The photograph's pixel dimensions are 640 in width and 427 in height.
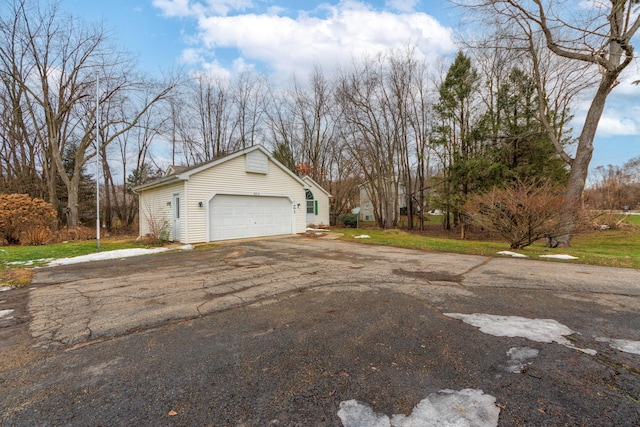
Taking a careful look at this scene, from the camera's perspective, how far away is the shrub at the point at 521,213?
817 cm

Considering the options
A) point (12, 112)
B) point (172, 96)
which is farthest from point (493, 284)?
point (12, 112)

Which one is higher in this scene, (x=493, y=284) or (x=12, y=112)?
(x=12, y=112)

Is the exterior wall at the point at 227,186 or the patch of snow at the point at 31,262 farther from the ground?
the exterior wall at the point at 227,186

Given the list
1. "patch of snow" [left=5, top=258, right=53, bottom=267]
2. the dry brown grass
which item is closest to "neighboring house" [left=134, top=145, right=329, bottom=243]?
"patch of snow" [left=5, top=258, right=53, bottom=267]

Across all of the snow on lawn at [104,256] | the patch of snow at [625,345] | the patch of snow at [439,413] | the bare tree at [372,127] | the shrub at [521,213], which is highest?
the bare tree at [372,127]

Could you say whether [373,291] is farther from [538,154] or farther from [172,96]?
[172,96]

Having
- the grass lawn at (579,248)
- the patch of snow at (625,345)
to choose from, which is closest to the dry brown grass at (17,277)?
the patch of snow at (625,345)

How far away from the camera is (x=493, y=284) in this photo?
4988 millimetres

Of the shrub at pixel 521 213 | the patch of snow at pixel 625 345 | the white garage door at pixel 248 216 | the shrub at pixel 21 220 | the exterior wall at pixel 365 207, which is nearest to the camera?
the patch of snow at pixel 625 345

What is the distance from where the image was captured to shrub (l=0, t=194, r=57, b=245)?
10530 millimetres

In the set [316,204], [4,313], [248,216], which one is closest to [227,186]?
[248,216]

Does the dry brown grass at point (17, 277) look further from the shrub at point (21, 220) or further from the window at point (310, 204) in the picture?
the window at point (310, 204)

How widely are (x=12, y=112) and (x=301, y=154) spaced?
2006 cm

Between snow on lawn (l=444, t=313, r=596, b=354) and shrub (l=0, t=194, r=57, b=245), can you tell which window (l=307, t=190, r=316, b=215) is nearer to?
shrub (l=0, t=194, r=57, b=245)
